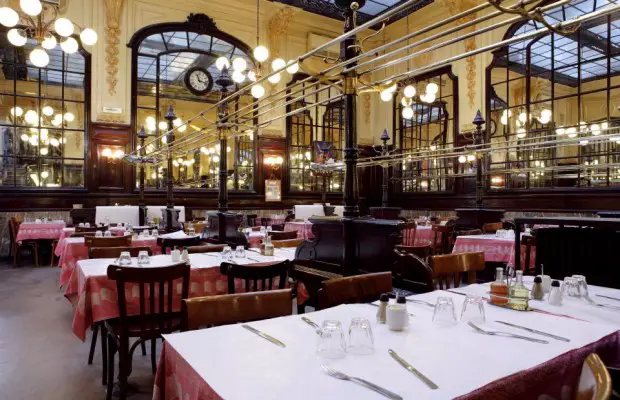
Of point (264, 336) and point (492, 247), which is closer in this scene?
Answer: point (264, 336)

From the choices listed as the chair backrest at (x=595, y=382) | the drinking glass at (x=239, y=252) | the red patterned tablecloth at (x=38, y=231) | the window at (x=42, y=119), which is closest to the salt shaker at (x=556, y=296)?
the chair backrest at (x=595, y=382)

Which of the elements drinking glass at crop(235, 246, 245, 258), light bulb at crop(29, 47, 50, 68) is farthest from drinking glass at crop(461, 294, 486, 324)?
light bulb at crop(29, 47, 50, 68)

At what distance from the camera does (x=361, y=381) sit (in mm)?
1141

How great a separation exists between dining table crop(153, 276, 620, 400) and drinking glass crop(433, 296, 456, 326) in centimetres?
2

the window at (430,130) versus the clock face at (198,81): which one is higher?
the clock face at (198,81)

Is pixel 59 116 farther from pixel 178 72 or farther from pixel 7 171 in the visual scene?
pixel 178 72

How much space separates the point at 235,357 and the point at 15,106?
10245 mm

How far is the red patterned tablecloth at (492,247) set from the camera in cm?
507

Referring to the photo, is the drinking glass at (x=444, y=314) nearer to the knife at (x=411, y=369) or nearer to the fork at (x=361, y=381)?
the knife at (x=411, y=369)

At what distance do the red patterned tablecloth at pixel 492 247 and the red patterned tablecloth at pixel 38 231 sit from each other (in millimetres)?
6759

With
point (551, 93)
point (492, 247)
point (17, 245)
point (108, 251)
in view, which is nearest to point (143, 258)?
point (108, 251)

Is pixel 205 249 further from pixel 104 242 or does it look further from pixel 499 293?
pixel 499 293

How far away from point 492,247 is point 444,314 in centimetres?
407

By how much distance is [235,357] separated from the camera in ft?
4.28
